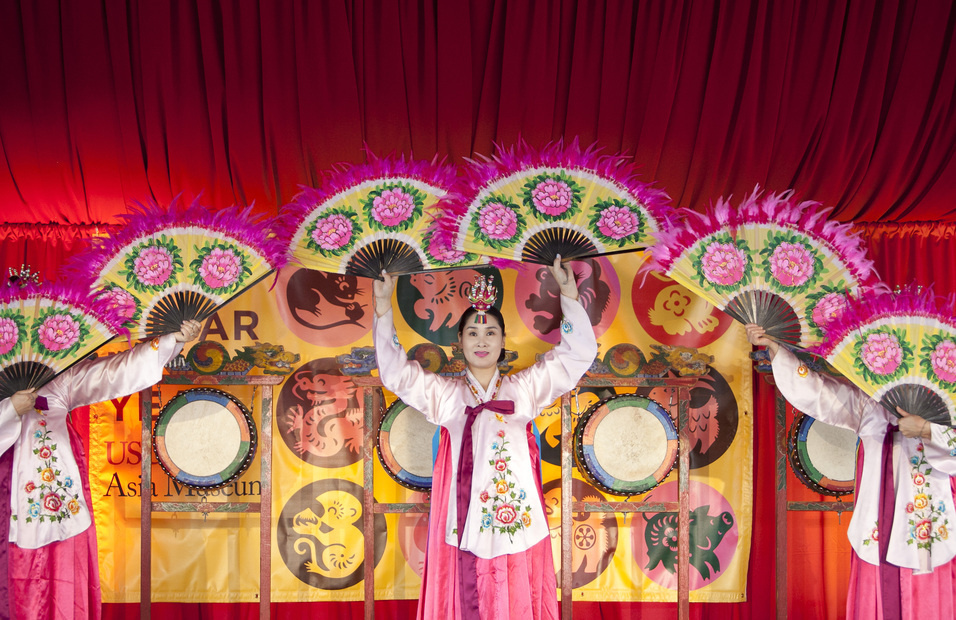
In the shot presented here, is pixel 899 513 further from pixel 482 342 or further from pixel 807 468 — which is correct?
pixel 482 342

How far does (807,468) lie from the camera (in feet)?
11.9

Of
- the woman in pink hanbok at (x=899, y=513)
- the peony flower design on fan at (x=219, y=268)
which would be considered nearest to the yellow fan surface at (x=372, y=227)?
the peony flower design on fan at (x=219, y=268)

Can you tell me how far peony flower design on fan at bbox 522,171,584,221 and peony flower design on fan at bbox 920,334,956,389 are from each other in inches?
61.8

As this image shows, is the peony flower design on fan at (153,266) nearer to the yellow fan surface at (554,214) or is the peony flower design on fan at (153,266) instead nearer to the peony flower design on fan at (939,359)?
the yellow fan surface at (554,214)

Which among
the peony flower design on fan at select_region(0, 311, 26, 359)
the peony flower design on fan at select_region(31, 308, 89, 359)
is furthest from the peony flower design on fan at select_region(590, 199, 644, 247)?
the peony flower design on fan at select_region(0, 311, 26, 359)

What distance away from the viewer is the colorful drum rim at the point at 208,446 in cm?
357

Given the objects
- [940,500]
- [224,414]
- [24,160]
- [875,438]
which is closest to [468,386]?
[224,414]

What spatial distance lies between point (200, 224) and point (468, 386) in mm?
1415

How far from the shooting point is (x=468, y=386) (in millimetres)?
3326

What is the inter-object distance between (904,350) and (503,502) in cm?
181

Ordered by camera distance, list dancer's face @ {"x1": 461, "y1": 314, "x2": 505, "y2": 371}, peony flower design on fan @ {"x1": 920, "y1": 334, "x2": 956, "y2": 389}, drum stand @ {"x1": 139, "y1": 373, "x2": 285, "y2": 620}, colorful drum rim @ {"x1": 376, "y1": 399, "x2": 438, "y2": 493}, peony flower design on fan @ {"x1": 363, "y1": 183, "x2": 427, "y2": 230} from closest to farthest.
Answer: peony flower design on fan @ {"x1": 920, "y1": 334, "x2": 956, "y2": 389} < peony flower design on fan @ {"x1": 363, "y1": 183, "x2": 427, "y2": 230} < dancer's face @ {"x1": 461, "y1": 314, "x2": 505, "y2": 371} < drum stand @ {"x1": 139, "y1": 373, "x2": 285, "y2": 620} < colorful drum rim @ {"x1": 376, "y1": 399, "x2": 438, "y2": 493}

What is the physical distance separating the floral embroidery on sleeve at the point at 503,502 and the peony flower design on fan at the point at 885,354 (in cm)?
156

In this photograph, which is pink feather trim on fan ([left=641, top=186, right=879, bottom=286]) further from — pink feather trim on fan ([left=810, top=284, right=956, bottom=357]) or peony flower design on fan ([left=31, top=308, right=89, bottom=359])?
peony flower design on fan ([left=31, top=308, right=89, bottom=359])

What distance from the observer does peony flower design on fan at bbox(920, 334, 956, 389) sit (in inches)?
114
